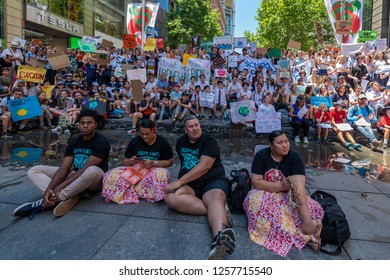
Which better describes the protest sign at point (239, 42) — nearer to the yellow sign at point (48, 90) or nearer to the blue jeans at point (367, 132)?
the blue jeans at point (367, 132)

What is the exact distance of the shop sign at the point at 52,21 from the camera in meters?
19.8

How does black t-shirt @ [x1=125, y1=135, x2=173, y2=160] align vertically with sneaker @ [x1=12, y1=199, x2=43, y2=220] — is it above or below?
above

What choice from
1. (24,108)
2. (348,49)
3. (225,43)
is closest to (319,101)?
(348,49)

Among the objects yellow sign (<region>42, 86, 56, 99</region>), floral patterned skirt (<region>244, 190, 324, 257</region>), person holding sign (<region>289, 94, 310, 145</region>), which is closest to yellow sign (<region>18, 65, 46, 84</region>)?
yellow sign (<region>42, 86, 56, 99</region>)

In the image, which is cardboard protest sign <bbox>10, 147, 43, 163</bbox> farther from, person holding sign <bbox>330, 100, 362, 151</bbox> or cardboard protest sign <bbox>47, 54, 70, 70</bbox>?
person holding sign <bbox>330, 100, 362, 151</bbox>

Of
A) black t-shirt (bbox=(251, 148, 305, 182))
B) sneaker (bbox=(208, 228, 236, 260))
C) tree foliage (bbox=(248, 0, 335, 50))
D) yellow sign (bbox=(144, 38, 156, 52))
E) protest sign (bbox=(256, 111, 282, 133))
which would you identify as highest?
tree foliage (bbox=(248, 0, 335, 50))

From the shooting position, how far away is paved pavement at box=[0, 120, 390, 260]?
271 centimetres

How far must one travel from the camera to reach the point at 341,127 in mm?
8289

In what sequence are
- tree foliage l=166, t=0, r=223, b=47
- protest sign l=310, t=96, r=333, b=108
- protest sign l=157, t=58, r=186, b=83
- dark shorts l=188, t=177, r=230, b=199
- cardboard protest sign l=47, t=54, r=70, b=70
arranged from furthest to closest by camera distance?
tree foliage l=166, t=0, r=223, b=47 → protest sign l=157, t=58, r=186, b=83 → cardboard protest sign l=47, t=54, r=70, b=70 → protest sign l=310, t=96, r=333, b=108 → dark shorts l=188, t=177, r=230, b=199

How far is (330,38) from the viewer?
3175 centimetres

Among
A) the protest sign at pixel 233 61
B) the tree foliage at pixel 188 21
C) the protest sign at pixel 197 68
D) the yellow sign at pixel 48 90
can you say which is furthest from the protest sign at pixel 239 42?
the tree foliage at pixel 188 21

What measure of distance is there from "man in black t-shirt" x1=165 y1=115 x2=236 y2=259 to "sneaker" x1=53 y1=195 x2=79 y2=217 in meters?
1.17

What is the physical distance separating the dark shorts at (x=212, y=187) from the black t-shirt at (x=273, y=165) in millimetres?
422

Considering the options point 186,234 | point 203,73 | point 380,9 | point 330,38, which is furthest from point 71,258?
point 330,38
